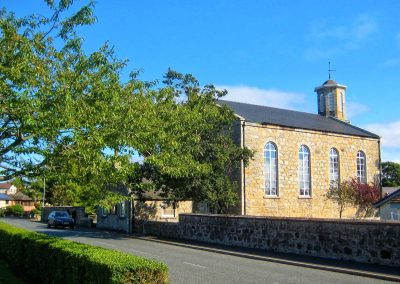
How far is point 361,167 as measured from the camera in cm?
4159

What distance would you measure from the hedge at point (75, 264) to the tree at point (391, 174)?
69.8 meters

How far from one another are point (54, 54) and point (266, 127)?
86.6ft

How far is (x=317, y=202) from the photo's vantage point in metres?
37.3

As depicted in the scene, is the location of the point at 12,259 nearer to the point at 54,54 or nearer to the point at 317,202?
the point at 54,54

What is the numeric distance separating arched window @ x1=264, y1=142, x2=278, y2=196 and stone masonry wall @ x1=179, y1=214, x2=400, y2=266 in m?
11.1

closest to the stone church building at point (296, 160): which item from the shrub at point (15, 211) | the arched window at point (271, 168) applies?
the arched window at point (271, 168)

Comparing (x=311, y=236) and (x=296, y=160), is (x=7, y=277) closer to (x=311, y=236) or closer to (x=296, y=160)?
(x=311, y=236)

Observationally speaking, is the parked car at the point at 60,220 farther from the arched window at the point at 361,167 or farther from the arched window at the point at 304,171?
the arched window at the point at 361,167

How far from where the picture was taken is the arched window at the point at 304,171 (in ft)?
121

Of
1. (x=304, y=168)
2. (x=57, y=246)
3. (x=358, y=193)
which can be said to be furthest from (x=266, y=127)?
(x=57, y=246)

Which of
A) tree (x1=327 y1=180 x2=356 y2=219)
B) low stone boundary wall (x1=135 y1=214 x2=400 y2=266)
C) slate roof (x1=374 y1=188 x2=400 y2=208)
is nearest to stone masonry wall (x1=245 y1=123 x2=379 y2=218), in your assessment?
tree (x1=327 y1=180 x2=356 y2=219)

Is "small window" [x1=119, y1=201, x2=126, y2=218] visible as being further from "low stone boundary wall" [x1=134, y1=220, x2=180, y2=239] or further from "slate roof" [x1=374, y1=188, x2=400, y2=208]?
"slate roof" [x1=374, y1=188, x2=400, y2=208]

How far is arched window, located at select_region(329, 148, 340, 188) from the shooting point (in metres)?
38.9

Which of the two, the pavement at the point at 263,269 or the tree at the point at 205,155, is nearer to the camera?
the pavement at the point at 263,269
